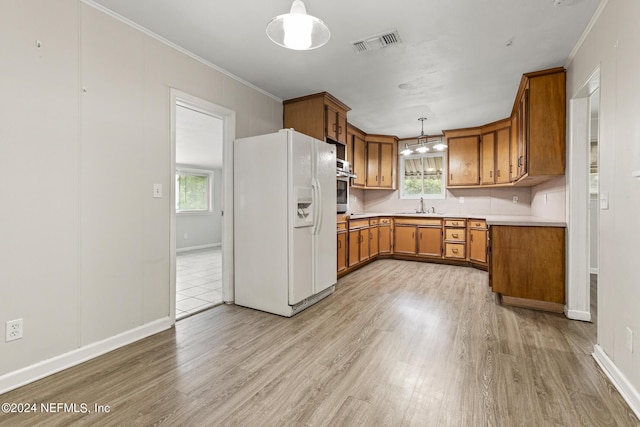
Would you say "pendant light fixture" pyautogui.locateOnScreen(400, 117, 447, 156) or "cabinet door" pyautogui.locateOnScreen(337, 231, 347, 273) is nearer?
"cabinet door" pyautogui.locateOnScreen(337, 231, 347, 273)

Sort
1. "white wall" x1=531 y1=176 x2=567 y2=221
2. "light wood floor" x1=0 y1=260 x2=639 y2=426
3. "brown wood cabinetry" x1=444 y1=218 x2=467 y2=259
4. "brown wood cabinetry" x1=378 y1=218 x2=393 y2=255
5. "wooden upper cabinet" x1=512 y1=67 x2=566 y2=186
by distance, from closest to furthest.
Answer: "light wood floor" x1=0 y1=260 x2=639 y2=426 → "wooden upper cabinet" x1=512 y1=67 x2=566 y2=186 → "white wall" x1=531 y1=176 x2=567 y2=221 → "brown wood cabinetry" x1=444 y1=218 x2=467 y2=259 → "brown wood cabinetry" x1=378 y1=218 x2=393 y2=255

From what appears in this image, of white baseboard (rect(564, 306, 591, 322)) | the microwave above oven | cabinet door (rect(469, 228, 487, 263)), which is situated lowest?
white baseboard (rect(564, 306, 591, 322))

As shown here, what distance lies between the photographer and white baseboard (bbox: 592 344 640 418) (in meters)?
1.59

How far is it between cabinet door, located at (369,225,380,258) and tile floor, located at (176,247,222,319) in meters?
2.64

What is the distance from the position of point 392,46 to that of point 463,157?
3526mm

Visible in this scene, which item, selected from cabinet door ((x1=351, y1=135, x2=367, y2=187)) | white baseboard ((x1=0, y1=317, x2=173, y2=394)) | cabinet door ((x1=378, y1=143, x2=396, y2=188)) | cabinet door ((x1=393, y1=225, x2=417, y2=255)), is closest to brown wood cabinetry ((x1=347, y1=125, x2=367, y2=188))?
cabinet door ((x1=351, y1=135, x2=367, y2=187))

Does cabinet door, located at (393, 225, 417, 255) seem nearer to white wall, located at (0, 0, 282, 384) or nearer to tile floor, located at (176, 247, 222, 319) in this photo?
tile floor, located at (176, 247, 222, 319)

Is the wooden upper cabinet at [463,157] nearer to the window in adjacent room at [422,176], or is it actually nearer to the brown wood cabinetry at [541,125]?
the window in adjacent room at [422,176]

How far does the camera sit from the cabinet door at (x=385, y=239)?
5676 millimetres

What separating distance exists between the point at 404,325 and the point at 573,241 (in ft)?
6.02

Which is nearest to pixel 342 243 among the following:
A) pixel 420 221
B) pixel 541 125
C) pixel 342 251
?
pixel 342 251

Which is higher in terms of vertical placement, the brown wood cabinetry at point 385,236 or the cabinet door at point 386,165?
the cabinet door at point 386,165

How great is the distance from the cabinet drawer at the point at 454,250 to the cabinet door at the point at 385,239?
1.04m

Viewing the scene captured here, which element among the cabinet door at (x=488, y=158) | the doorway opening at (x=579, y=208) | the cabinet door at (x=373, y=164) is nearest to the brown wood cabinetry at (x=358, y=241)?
the cabinet door at (x=373, y=164)
